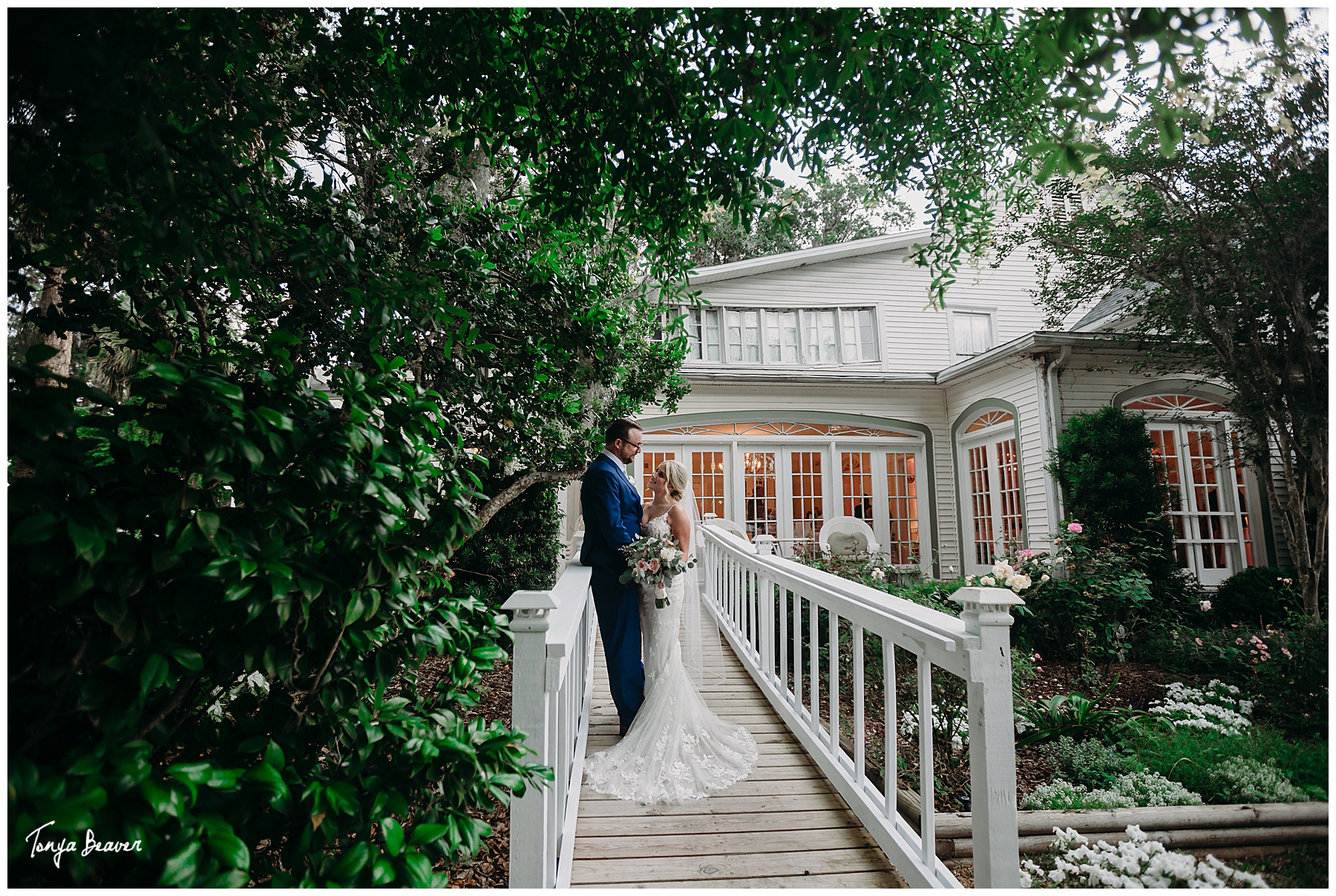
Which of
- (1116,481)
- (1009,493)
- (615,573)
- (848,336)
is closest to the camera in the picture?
(615,573)

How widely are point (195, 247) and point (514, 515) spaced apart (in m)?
4.88

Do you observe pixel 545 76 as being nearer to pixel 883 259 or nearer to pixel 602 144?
pixel 602 144

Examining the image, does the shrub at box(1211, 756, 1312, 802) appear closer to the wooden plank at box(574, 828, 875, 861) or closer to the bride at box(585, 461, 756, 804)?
the wooden plank at box(574, 828, 875, 861)

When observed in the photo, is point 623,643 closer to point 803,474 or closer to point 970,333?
point 803,474

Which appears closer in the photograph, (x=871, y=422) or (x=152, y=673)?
(x=152, y=673)

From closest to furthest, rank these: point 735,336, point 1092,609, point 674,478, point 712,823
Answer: point 712,823 < point 674,478 < point 1092,609 < point 735,336

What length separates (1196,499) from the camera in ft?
21.7

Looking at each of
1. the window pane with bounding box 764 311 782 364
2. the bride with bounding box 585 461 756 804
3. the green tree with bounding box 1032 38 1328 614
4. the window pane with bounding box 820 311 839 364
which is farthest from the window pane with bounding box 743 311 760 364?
the green tree with bounding box 1032 38 1328 614

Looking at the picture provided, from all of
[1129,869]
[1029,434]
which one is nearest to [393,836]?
[1129,869]

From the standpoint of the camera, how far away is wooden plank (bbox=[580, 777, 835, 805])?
8.50 ft

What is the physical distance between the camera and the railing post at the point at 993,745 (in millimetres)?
1607

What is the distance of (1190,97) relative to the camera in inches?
60.9

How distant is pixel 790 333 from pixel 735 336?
39.2 inches

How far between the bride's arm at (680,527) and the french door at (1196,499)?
6075 millimetres
